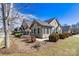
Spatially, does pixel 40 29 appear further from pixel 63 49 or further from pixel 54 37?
pixel 63 49

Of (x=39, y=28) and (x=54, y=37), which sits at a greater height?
(x=39, y=28)

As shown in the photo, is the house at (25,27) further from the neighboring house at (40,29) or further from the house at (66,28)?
the house at (66,28)

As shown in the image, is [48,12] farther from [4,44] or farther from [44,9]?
[4,44]

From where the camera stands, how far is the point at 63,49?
3.43 metres

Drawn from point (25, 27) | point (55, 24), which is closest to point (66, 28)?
point (55, 24)

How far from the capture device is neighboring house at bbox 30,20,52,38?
3457 mm

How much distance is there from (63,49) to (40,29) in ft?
1.51

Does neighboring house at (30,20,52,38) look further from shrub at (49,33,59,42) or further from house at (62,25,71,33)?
house at (62,25,71,33)

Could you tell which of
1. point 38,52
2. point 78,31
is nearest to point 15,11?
point 38,52

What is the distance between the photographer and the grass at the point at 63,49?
3.41m

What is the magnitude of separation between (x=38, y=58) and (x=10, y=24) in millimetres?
667

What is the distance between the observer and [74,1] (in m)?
3.38

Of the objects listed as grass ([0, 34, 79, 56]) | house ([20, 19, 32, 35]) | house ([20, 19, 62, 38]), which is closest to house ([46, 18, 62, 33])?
house ([20, 19, 62, 38])

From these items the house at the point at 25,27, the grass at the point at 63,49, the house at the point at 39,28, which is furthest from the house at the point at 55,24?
the house at the point at 25,27
